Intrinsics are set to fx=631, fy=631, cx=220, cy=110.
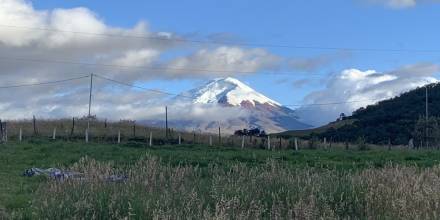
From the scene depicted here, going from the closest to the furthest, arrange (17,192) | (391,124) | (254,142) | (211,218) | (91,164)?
(211,218)
(91,164)
(17,192)
(254,142)
(391,124)

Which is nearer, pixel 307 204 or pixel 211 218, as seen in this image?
pixel 211 218

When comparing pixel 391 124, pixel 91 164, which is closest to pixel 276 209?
pixel 91 164

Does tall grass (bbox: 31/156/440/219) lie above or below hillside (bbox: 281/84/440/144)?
below

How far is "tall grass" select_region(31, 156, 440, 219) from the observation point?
8.45 metres

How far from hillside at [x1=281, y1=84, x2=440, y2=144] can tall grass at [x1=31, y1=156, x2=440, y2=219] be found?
5926 cm

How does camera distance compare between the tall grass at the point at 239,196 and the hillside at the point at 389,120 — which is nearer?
the tall grass at the point at 239,196

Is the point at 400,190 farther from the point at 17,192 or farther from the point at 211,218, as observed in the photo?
the point at 17,192

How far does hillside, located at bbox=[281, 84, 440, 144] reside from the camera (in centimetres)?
7431

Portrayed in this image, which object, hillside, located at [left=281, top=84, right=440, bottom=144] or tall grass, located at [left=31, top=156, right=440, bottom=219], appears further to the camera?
hillside, located at [left=281, top=84, right=440, bottom=144]

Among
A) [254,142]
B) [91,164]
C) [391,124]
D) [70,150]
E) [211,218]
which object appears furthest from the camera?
[391,124]

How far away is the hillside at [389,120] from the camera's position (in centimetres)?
7431

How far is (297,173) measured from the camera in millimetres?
11312

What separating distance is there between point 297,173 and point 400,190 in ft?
7.68

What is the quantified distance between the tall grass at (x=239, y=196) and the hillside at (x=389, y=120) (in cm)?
5926
